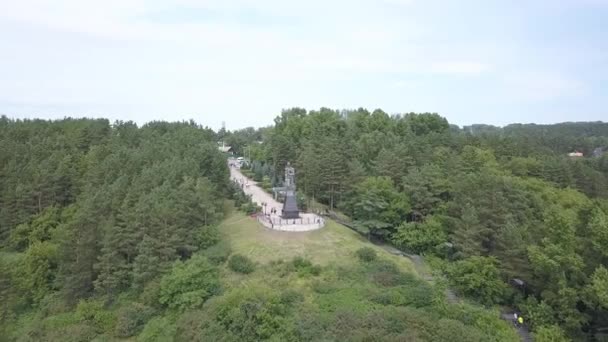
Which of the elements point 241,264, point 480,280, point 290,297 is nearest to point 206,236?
point 241,264

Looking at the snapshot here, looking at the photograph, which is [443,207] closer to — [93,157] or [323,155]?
[323,155]

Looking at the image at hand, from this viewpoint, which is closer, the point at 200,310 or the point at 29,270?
Answer: the point at 200,310

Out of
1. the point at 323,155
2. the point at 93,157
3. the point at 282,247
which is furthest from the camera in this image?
the point at 93,157

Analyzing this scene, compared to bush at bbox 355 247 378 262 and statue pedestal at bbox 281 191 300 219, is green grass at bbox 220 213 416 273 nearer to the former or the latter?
bush at bbox 355 247 378 262

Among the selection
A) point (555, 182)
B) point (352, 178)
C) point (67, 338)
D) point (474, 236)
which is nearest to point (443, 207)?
point (474, 236)

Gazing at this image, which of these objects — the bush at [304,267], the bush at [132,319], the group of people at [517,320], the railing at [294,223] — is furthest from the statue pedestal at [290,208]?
the group of people at [517,320]

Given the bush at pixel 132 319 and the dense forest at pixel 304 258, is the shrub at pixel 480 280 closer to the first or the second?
the dense forest at pixel 304 258
